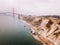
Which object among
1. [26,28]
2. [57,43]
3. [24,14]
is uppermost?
[24,14]

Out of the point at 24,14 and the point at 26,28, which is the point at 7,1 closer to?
the point at 24,14

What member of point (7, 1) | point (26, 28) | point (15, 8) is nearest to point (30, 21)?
point (26, 28)

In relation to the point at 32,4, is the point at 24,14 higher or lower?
lower
